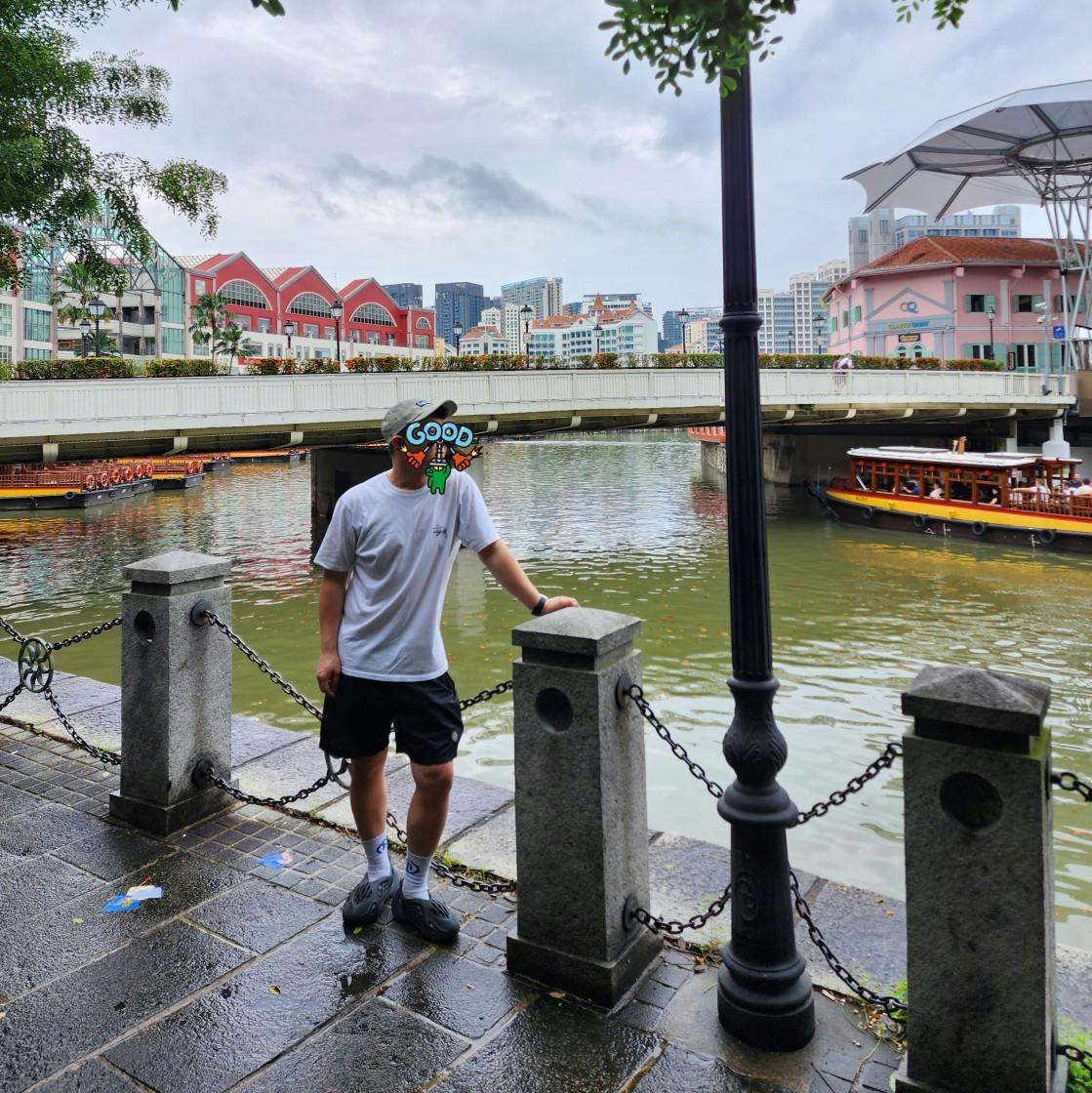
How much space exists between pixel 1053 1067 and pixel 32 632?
645 inches

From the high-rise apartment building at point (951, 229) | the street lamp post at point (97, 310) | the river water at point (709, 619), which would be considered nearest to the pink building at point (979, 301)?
the river water at point (709, 619)

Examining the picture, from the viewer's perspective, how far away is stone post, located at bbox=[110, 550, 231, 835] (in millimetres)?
4887

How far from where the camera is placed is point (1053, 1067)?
2.72 metres

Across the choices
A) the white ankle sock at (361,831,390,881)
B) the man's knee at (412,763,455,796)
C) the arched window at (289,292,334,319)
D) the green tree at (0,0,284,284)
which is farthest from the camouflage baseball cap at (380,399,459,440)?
the arched window at (289,292,334,319)

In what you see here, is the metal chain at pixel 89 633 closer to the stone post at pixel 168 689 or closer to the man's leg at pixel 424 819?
the stone post at pixel 168 689

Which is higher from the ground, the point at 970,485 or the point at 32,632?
the point at 970,485

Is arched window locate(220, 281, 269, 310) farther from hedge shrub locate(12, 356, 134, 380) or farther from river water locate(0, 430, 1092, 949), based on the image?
hedge shrub locate(12, 356, 134, 380)

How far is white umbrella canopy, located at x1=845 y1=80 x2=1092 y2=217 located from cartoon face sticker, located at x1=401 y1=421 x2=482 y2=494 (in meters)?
40.6

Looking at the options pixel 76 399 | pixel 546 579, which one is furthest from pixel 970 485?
pixel 76 399

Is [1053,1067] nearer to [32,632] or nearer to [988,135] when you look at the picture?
[32,632]

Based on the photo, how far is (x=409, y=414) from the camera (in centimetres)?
363

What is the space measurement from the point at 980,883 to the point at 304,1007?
2.39m

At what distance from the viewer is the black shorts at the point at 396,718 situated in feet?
11.8

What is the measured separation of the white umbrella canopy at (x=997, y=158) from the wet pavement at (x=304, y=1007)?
41418mm
